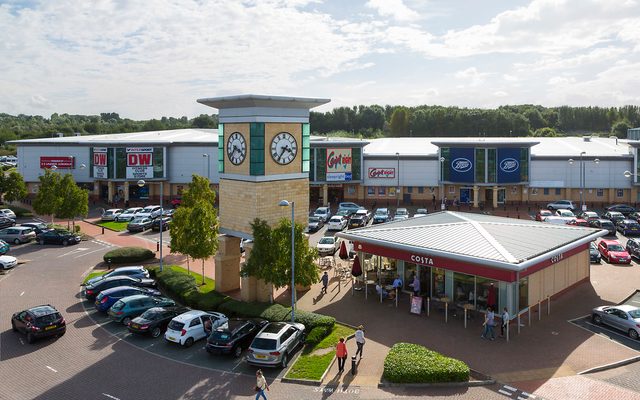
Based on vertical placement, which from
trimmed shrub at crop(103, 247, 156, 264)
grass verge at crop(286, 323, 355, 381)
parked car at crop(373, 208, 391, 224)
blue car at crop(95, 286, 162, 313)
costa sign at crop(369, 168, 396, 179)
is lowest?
grass verge at crop(286, 323, 355, 381)

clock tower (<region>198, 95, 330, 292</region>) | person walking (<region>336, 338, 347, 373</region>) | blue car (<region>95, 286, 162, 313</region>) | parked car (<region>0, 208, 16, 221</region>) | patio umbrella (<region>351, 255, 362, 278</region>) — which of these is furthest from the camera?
parked car (<region>0, 208, 16, 221</region>)

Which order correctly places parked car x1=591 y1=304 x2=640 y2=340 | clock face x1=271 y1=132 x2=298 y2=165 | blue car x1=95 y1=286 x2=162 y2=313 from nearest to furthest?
parked car x1=591 y1=304 x2=640 y2=340, blue car x1=95 y1=286 x2=162 y2=313, clock face x1=271 y1=132 x2=298 y2=165

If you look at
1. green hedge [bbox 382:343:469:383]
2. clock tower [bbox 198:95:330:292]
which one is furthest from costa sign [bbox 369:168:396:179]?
green hedge [bbox 382:343:469:383]

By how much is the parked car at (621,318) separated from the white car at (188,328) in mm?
17975

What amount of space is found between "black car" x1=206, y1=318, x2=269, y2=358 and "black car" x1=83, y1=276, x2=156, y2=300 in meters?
10.0

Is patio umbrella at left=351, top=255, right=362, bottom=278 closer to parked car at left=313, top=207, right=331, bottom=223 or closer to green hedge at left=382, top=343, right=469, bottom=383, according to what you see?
green hedge at left=382, top=343, right=469, bottom=383

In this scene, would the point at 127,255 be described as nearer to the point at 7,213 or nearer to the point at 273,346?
the point at 273,346

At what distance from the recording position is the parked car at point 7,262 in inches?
1422

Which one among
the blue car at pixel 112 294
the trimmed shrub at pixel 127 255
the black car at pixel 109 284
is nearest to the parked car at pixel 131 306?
the blue car at pixel 112 294

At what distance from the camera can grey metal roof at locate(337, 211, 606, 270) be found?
81.4 feet

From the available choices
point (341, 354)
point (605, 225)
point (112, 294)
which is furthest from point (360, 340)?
point (605, 225)

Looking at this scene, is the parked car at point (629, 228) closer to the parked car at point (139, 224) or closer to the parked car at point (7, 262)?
the parked car at point (139, 224)

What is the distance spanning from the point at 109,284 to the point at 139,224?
21065 millimetres

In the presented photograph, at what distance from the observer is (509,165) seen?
201 feet
